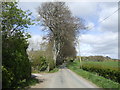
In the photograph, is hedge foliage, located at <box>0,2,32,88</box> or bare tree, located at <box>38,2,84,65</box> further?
bare tree, located at <box>38,2,84,65</box>

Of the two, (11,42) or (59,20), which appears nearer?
(11,42)

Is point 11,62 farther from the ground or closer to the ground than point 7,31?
closer to the ground

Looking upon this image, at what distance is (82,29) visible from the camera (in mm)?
37406

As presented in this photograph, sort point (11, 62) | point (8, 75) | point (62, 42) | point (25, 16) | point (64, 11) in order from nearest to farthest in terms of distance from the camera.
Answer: point (8, 75)
point (11, 62)
point (25, 16)
point (64, 11)
point (62, 42)

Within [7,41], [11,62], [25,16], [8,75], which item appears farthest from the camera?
[25,16]

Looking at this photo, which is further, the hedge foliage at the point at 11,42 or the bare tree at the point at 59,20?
the bare tree at the point at 59,20

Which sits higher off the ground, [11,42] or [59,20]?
[59,20]

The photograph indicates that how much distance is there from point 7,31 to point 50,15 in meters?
26.4

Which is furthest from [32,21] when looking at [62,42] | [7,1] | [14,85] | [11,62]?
[62,42]

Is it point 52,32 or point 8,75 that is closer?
point 8,75

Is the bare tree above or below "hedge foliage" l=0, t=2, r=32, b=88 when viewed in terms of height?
above

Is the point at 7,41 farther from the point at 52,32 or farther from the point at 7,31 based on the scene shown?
the point at 52,32

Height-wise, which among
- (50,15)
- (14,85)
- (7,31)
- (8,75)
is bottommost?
(14,85)

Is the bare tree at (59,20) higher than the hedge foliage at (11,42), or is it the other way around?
the bare tree at (59,20)
